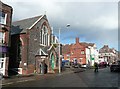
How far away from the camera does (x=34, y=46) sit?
36.2 m

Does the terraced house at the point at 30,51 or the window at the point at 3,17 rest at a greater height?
the window at the point at 3,17

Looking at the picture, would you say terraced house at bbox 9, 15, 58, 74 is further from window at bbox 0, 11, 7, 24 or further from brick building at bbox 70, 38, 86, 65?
brick building at bbox 70, 38, 86, 65

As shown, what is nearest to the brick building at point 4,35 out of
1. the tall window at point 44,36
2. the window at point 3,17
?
the window at point 3,17

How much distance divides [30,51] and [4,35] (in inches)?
274

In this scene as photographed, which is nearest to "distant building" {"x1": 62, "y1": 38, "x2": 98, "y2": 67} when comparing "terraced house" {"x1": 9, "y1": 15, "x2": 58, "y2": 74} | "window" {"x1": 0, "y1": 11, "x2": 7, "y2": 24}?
"terraced house" {"x1": 9, "y1": 15, "x2": 58, "y2": 74}

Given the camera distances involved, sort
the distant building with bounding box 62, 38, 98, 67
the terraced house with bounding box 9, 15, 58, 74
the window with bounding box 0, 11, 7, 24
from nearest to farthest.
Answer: the window with bounding box 0, 11, 7, 24, the terraced house with bounding box 9, 15, 58, 74, the distant building with bounding box 62, 38, 98, 67

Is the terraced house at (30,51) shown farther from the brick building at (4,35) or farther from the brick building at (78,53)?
the brick building at (78,53)

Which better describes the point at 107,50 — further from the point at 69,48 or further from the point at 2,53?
the point at 2,53

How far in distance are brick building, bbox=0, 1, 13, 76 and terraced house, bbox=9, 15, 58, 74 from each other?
557cm

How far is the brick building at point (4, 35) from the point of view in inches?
1115

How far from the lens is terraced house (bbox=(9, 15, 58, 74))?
34.7 m

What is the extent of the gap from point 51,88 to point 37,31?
878 inches

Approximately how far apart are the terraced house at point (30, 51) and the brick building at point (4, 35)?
5.57m

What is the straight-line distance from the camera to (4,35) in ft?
95.5
